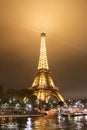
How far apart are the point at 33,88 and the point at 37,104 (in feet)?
11.4

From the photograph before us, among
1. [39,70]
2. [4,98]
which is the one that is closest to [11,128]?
[4,98]

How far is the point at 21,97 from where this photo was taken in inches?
2724

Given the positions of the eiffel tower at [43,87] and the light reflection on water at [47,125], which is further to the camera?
the eiffel tower at [43,87]

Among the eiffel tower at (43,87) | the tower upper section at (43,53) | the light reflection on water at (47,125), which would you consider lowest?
the light reflection on water at (47,125)

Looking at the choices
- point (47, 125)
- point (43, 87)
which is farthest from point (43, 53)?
point (47, 125)

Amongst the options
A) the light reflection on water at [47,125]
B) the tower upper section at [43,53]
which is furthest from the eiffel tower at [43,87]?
the light reflection on water at [47,125]

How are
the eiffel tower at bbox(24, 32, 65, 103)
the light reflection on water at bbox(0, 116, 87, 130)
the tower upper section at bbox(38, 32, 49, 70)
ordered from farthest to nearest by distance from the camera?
the tower upper section at bbox(38, 32, 49, 70), the eiffel tower at bbox(24, 32, 65, 103), the light reflection on water at bbox(0, 116, 87, 130)

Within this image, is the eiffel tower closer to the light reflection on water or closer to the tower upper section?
the tower upper section

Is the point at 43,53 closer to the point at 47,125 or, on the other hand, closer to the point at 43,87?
the point at 43,87

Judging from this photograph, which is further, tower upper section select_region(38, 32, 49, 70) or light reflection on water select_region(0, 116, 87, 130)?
tower upper section select_region(38, 32, 49, 70)

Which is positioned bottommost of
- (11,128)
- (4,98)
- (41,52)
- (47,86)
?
(11,128)

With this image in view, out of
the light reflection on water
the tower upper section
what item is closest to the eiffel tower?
the tower upper section

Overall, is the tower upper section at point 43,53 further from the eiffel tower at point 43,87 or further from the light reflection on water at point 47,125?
the light reflection on water at point 47,125

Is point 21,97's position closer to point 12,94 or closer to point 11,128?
point 12,94
